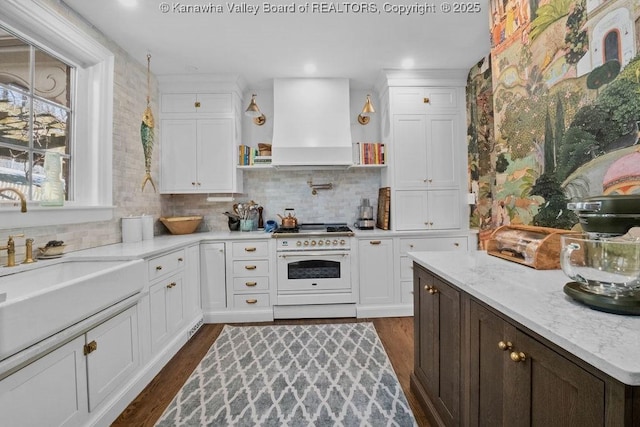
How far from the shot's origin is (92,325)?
1.51 meters

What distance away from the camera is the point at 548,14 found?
1.35 metres

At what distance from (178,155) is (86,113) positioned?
1000 millimetres

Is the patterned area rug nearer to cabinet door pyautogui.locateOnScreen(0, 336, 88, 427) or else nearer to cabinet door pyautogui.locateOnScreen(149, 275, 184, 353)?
cabinet door pyautogui.locateOnScreen(149, 275, 184, 353)

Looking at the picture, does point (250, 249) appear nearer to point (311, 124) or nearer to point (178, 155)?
point (178, 155)

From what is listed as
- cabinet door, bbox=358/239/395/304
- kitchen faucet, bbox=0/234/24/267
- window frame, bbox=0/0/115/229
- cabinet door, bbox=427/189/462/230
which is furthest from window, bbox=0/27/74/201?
cabinet door, bbox=427/189/462/230

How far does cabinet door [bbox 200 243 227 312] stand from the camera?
304 cm

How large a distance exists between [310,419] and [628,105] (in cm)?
207

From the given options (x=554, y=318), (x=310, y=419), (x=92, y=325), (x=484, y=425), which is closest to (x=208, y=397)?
(x=310, y=419)

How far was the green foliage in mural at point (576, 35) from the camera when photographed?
1.18 metres

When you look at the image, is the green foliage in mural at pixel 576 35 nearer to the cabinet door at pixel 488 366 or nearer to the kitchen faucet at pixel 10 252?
the cabinet door at pixel 488 366

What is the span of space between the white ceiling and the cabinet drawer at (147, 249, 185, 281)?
191 cm

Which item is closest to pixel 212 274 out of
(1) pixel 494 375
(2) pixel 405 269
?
(2) pixel 405 269

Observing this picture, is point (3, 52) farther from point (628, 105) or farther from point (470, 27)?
point (470, 27)

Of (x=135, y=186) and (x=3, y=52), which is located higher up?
(x=3, y=52)
